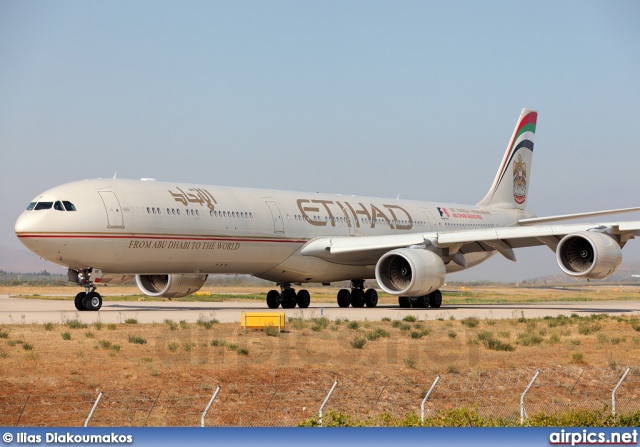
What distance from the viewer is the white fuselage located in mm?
27875

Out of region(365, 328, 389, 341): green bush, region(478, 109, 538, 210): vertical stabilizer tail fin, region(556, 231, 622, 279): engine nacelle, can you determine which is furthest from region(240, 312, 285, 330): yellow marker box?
region(478, 109, 538, 210): vertical stabilizer tail fin

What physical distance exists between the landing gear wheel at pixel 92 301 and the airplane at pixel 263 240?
0.04 m

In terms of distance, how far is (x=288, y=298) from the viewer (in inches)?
1400

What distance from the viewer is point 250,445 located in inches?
363

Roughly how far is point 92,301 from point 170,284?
442 cm

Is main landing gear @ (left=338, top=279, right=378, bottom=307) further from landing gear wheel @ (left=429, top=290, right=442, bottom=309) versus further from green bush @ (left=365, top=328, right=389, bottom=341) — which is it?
green bush @ (left=365, top=328, right=389, bottom=341)

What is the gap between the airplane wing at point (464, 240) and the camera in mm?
31609

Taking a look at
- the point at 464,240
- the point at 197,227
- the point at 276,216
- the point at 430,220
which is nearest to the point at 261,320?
the point at 197,227

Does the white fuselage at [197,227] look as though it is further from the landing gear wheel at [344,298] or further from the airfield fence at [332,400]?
the airfield fence at [332,400]

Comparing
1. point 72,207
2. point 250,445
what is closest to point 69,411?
point 250,445

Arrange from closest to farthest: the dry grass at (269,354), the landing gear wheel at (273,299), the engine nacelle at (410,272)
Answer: the dry grass at (269,354)
the engine nacelle at (410,272)
the landing gear wheel at (273,299)

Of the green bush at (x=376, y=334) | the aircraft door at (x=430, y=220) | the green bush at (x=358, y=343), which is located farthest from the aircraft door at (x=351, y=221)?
the green bush at (x=358, y=343)

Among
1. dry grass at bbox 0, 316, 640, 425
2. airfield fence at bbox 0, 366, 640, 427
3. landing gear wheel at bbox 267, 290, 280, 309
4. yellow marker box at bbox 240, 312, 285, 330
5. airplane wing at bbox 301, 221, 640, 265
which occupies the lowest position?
airfield fence at bbox 0, 366, 640, 427

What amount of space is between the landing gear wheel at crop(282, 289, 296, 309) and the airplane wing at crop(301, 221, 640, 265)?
1.87 meters
